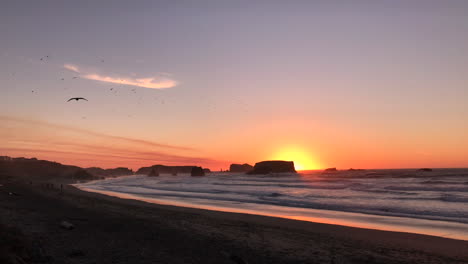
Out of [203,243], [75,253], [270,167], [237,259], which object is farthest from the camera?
[270,167]

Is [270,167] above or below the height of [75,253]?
above

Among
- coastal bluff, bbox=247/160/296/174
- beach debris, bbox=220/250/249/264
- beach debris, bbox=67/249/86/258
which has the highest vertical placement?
coastal bluff, bbox=247/160/296/174

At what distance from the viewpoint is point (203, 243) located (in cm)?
1307

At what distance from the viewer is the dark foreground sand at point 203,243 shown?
1041 centimetres

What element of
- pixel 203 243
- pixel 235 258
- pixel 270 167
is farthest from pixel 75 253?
pixel 270 167

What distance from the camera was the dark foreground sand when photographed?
10.4m

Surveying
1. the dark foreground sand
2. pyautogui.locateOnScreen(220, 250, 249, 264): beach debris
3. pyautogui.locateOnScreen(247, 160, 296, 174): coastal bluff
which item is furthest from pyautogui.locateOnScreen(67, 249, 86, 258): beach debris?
pyautogui.locateOnScreen(247, 160, 296, 174): coastal bluff

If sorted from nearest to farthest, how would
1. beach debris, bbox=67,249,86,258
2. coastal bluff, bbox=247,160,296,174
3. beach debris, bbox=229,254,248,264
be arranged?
beach debris, bbox=67,249,86,258 → beach debris, bbox=229,254,248,264 → coastal bluff, bbox=247,160,296,174

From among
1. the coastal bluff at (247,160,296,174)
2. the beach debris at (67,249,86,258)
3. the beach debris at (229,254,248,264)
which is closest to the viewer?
the beach debris at (67,249,86,258)

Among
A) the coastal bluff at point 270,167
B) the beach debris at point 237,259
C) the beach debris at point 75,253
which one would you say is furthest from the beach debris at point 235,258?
the coastal bluff at point 270,167

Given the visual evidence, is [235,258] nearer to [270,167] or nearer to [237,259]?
[237,259]

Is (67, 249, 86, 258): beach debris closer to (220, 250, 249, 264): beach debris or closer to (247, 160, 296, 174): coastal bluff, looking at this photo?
(220, 250, 249, 264): beach debris

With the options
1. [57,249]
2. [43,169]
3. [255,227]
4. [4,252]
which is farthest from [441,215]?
[43,169]

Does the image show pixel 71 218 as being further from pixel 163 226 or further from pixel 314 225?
pixel 314 225
